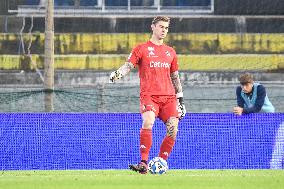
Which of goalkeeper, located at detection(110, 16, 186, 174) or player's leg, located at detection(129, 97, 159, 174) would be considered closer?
player's leg, located at detection(129, 97, 159, 174)

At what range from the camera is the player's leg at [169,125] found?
43.4ft

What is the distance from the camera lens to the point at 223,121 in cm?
1520

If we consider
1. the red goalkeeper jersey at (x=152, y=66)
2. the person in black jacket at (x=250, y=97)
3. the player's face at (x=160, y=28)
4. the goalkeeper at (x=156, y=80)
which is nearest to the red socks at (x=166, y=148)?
the goalkeeper at (x=156, y=80)

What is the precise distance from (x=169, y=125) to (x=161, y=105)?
0.92 ft

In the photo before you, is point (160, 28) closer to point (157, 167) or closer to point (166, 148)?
point (166, 148)

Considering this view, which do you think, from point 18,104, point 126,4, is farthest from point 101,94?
point 126,4

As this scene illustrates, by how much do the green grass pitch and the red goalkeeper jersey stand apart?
1.12 meters

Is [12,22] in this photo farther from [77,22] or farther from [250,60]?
[250,60]

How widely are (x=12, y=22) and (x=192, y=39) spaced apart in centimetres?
485

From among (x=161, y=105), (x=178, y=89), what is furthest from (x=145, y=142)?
(x=178, y=89)

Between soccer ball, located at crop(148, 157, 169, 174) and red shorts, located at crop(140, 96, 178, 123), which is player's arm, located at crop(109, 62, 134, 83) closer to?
red shorts, located at crop(140, 96, 178, 123)

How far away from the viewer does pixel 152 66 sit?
1316 cm

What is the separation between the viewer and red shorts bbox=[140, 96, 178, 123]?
13109mm

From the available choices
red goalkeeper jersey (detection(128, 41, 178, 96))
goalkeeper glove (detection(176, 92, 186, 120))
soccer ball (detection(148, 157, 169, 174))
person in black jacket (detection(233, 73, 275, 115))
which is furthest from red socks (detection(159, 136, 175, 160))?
person in black jacket (detection(233, 73, 275, 115))
